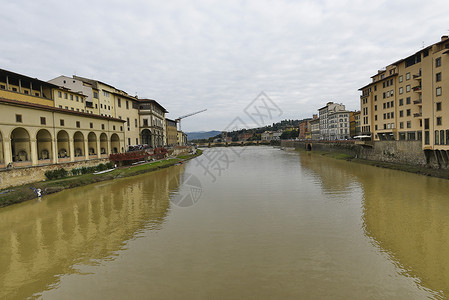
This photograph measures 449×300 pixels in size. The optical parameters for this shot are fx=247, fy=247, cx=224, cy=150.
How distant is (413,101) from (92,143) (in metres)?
47.6

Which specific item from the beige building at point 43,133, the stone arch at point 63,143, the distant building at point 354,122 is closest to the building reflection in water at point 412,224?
the beige building at point 43,133

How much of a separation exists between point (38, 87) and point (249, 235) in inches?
1353

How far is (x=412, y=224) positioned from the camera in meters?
13.3

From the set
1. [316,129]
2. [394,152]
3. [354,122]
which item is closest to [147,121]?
[394,152]

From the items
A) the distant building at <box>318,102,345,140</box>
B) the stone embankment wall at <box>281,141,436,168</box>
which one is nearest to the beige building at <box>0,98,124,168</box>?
the stone embankment wall at <box>281,141,436,168</box>

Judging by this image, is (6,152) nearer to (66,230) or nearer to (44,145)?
(44,145)

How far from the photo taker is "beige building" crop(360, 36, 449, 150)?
25797 mm

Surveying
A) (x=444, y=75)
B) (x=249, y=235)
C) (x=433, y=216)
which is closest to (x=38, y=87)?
(x=249, y=235)

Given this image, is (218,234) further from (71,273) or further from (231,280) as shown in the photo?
(71,273)

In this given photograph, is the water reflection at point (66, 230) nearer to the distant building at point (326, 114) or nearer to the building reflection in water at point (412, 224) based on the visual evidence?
the building reflection in water at point (412, 224)

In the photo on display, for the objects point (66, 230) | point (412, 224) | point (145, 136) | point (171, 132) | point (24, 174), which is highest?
point (171, 132)

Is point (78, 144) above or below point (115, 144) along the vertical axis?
above

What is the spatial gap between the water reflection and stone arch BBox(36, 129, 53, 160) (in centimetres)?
762

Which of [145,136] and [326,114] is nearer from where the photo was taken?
[145,136]
